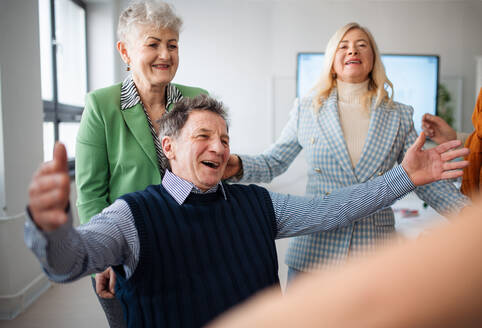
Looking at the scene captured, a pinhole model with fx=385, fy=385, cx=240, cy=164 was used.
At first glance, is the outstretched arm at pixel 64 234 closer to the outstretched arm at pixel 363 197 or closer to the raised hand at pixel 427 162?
the outstretched arm at pixel 363 197

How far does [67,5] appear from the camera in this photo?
454cm

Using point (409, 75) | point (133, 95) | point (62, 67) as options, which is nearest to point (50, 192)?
point (133, 95)


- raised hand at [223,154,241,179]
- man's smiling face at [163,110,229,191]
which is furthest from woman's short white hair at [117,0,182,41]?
raised hand at [223,154,241,179]

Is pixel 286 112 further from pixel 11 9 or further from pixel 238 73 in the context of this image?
pixel 11 9

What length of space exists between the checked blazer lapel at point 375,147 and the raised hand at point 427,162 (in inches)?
8.0

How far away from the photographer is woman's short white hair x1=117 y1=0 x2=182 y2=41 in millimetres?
1484

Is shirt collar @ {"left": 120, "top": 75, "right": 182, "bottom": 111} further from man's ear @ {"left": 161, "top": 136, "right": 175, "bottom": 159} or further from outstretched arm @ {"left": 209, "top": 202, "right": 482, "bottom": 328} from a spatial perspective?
outstretched arm @ {"left": 209, "top": 202, "right": 482, "bottom": 328}

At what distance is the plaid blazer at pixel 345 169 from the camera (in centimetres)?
155

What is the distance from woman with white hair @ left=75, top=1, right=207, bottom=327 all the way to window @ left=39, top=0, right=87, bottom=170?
8.89 ft

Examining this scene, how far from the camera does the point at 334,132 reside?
5.23 ft

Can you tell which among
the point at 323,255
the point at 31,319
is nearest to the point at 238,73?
the point at 31,319

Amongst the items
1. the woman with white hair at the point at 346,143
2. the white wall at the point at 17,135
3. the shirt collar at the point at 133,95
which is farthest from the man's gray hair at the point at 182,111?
the white wall at the point at 17,135

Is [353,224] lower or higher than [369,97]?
lower

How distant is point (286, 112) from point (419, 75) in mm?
1950
